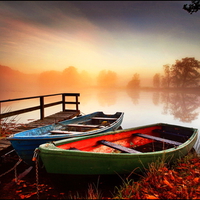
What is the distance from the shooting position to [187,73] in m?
43.8

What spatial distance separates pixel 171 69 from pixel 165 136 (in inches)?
1774

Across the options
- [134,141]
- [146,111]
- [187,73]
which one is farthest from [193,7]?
[187,73]

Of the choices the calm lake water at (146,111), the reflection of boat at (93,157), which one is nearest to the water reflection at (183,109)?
the calm lake water at (146,111)

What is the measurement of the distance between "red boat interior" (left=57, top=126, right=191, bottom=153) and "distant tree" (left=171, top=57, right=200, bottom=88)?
41605 millimetres

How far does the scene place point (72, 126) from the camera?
6.66 m

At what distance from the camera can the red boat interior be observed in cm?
477

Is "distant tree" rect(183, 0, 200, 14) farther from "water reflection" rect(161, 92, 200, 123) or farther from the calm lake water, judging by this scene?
"water reflection" rect(161, 92, 200, 123)

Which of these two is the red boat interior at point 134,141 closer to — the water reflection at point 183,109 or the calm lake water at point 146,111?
the calm lake water at point 146,111

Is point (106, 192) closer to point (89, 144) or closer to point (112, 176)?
point (112, 176)

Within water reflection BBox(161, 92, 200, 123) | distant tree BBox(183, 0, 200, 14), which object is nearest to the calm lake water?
water reflection BBox(161, 92, 200, 123)

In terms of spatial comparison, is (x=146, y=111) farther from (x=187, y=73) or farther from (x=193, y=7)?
(x=187, y=73)

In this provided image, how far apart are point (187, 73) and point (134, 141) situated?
142 feet

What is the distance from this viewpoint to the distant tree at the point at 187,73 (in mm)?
42812

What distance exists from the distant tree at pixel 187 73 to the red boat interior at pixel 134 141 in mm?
41605
